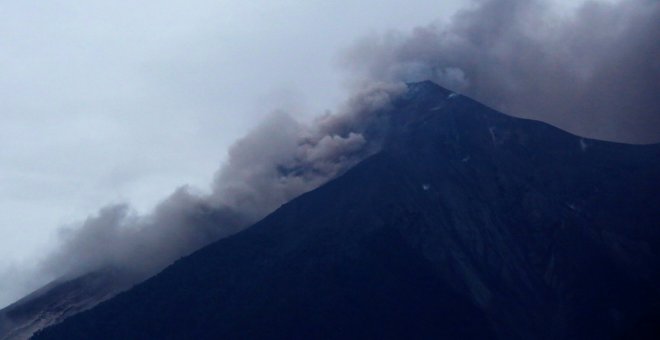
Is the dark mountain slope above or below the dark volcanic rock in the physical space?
below

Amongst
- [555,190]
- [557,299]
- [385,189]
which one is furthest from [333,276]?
[555,190]

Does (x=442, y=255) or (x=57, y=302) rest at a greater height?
(x=57, y=302)

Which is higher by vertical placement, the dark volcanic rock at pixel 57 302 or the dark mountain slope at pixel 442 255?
the dark volcanic rock at pixel 57 302

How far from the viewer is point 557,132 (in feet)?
327

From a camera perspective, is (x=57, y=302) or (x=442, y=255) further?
(x=57, y=302)

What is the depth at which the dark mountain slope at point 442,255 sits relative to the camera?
256 ft

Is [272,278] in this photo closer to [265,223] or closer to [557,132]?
[265,223]

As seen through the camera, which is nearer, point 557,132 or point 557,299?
point 557,299

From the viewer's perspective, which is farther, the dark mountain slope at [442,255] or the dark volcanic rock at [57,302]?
the dark volcanic rock at [57,302]

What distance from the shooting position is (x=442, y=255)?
83.9 meters

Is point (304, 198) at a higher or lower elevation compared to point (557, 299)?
higher

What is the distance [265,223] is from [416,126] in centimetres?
1973

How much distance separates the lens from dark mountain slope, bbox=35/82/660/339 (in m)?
78.1

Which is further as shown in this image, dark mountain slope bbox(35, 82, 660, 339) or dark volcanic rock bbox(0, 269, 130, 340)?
dark volcanic rock bbox(0, 269, 130, 340)
